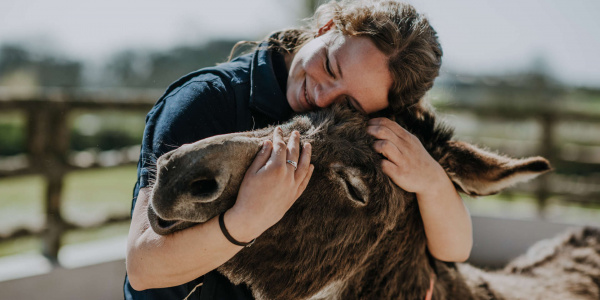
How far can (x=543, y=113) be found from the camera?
25.2 ft

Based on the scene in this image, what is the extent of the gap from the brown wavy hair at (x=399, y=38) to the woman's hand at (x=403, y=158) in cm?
20

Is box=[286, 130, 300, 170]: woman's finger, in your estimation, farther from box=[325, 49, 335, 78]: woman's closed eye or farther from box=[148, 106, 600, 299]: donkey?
box=[325, 49, 335, 78]: woman's closed eye

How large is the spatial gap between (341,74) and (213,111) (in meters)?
0.53

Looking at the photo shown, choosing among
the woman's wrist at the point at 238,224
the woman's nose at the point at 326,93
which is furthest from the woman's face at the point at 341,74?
the woman's wrist at the point at 238,224

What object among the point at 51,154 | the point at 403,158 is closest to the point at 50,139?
the point at 51,154

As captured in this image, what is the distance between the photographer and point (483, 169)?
1.88m

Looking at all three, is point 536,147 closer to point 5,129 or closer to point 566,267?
point 566,267

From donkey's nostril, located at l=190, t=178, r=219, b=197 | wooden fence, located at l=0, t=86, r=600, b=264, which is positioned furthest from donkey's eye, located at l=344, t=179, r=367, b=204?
wooden fence, located at l=0, t=86, r=600, b=264

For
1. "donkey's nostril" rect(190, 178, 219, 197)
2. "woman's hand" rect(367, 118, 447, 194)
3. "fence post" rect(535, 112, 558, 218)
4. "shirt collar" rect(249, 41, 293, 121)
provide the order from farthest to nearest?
1. "fence post" rect(535, 112, 558, 218)
2. "shirt collar" rect(249, 41, 293, 121)
3. "woman's hand" rect(367, 118, 447, 194)
4. "donkey's nostril" rect(190, 178, 219, 197)

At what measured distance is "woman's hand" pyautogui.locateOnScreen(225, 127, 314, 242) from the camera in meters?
1.28

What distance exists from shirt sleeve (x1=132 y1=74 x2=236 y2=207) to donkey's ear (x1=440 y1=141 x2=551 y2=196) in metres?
0.99

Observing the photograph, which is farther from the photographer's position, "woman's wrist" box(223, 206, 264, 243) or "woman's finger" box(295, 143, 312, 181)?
"woman's finger" box(295, 143, 312, 181)

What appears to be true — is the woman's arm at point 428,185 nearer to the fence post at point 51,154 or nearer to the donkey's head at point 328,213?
the donkey's head at point 328,213

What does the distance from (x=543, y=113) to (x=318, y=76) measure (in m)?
7.33
